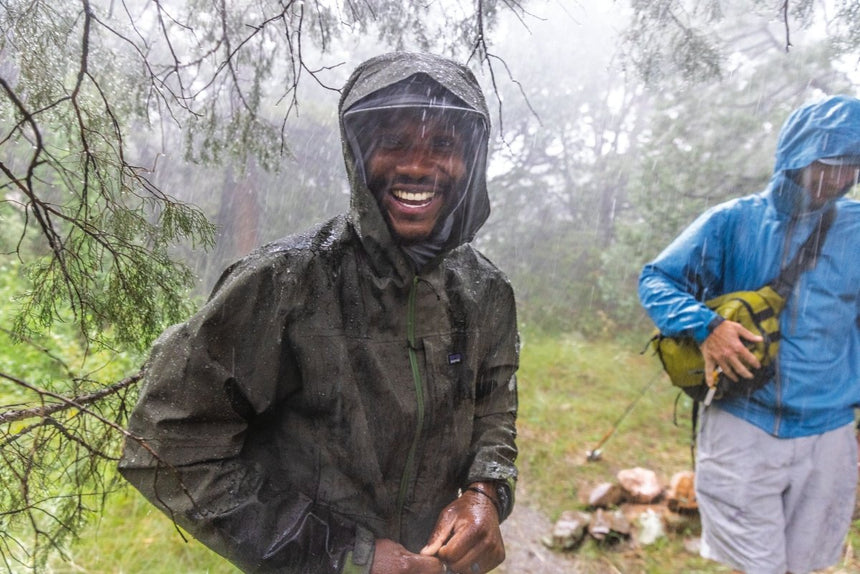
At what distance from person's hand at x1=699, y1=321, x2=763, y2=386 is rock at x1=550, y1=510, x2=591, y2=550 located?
7.89ft

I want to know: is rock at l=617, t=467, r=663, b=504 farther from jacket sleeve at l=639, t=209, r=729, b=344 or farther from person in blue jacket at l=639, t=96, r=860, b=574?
jacket sleeve at l=639, t=209, r=729, b=344

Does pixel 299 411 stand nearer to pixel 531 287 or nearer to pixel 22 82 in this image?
pixel 22 82

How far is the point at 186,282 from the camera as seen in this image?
2.06m

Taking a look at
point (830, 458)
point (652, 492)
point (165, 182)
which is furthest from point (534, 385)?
point (165, 182)

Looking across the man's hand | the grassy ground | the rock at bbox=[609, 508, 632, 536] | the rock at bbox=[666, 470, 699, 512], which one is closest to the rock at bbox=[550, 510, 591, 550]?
the grassy ground

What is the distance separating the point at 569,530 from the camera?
4.14 m

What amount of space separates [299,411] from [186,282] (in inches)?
39.4

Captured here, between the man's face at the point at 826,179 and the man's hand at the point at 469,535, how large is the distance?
2151mm

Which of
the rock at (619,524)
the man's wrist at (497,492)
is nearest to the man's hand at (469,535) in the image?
the man's wrist at (497,492)

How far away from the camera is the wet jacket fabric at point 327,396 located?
1.25 meters

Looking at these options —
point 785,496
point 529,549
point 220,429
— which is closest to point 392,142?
point 220,429

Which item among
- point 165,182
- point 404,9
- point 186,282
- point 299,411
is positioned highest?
point 404,9

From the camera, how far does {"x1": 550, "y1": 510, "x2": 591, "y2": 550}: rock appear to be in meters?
4.08

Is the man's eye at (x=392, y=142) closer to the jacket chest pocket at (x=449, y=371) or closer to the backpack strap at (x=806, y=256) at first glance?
the jacket chest pocket at (x=449, y=371)
